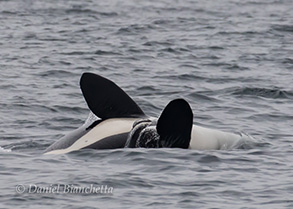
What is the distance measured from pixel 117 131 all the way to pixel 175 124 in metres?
0.96

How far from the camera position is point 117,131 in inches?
479

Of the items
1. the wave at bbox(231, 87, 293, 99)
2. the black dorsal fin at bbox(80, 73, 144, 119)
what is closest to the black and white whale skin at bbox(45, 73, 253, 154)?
the black dorsal fin at bbox(80, 73, 144, 119)

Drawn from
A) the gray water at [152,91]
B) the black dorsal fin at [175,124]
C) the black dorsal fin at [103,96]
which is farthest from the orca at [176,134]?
the black dorsal fin at [103,96]

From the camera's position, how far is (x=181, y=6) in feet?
129

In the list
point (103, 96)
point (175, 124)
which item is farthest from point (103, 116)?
point (175, 124)

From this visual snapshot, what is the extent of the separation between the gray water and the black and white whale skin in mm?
151

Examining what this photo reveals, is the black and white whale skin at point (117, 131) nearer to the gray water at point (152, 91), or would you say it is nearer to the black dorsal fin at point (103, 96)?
the black dorsal fin at point (103, 96)

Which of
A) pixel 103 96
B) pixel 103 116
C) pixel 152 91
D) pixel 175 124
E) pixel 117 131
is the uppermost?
pixel 103 96

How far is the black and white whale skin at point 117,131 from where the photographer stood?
39.4 ft

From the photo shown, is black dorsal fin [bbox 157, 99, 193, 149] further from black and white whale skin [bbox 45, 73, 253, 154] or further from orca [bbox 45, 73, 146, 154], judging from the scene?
orca [bbox 45, 73, 146, 154]

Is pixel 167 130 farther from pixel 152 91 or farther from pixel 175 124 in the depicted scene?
pixel 152 91

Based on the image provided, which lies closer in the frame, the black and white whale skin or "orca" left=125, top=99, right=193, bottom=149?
"orca" left=125, top=99, right=193, bottom=149

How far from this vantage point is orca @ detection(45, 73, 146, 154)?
12.2m

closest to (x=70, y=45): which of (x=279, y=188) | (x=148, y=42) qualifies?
(x=148, y=42)
